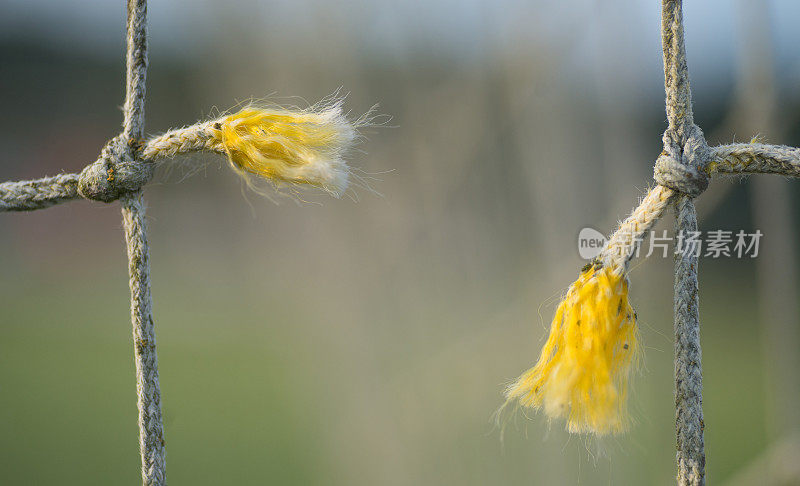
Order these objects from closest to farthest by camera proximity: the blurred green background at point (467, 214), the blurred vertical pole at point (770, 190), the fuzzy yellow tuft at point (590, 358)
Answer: the fuzzy yellow tuft at point (590, 358) < the blurred green background at point (467, 214) < the blurred vertical pole at point (770, 190)

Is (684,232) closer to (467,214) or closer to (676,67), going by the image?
(676,67)

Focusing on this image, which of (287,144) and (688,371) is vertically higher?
(287,144)

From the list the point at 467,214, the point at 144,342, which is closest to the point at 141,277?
the point at 144,342

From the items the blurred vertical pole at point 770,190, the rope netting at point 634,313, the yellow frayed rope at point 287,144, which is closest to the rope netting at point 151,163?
the yellow frayed rope at point 287,144

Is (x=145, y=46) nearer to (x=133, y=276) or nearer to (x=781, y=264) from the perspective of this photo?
(x=133, y=276)

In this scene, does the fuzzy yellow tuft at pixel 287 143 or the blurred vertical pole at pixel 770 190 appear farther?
the blurred vertical pole at pixel 770 190

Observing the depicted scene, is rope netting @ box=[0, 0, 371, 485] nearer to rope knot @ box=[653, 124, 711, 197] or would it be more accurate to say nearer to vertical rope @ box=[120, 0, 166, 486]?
vertical rope @ box=[120, 0, 166, 486]

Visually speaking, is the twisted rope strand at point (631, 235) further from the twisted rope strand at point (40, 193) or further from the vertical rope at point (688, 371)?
the twisted rope strand at point (40, 193)
